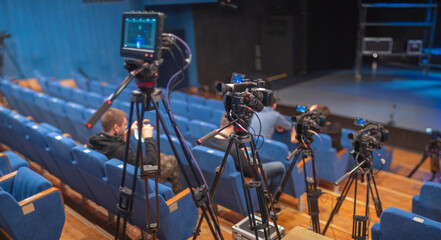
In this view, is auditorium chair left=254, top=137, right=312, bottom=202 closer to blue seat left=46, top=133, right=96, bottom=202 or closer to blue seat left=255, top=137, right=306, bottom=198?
blue seat left=255, top=137, right=306, bottom=198

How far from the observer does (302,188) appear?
134 inches

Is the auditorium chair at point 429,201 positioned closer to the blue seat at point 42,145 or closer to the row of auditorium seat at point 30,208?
the row of auditorium seat at point 30,208

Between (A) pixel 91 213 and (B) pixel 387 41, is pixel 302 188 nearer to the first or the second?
(A) pixel 91 213

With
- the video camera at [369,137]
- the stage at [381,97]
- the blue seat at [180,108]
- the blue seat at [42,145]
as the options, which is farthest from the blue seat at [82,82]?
the video camera at [369,137]

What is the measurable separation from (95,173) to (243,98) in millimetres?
1538

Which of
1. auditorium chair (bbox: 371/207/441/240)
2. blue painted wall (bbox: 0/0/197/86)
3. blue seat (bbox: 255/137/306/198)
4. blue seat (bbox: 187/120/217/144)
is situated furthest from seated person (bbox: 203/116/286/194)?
blue painted wall (bbox: 0/0/197/86)

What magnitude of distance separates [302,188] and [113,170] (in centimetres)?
174

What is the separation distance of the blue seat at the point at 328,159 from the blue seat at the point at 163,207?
5.17 feet

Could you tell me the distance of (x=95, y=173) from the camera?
2.90 meters

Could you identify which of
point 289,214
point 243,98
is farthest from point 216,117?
point 243,98

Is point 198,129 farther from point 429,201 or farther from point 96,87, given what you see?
point 96,87

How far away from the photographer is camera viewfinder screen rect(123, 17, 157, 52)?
5.33 ft

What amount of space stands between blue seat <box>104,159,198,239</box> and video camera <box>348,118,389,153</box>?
1263mm

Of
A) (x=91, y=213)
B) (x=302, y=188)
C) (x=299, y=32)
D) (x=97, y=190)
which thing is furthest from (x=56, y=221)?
(x=299, y=32)
